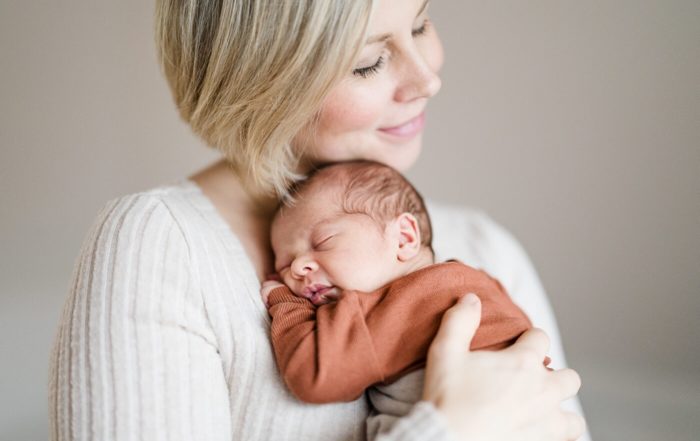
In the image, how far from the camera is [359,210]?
1.11m

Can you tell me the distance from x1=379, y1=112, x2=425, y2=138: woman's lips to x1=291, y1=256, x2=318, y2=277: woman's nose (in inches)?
12.3

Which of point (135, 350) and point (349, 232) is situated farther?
point (349, 232)

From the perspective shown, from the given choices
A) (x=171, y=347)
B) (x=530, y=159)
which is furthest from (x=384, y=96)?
(x=530, y=159)

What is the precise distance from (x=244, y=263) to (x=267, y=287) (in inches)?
2.3

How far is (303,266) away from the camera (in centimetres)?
108

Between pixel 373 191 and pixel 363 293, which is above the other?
pixel 373 191

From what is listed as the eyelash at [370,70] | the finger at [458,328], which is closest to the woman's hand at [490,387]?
the finger at [458,328]

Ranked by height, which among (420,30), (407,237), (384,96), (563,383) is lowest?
(563,383)

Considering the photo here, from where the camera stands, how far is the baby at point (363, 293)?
3.17ft

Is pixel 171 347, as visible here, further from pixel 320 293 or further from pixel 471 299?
pixel 471 299

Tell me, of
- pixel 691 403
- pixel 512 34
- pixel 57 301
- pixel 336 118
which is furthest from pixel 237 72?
pixel 691 403

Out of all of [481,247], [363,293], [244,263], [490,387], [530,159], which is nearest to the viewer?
[490,387]

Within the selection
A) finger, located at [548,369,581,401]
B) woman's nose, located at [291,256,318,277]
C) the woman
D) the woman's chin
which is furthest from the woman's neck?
finger, located at [548,369,581,401]

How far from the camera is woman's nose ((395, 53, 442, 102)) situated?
1.16m
